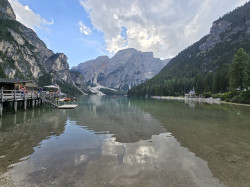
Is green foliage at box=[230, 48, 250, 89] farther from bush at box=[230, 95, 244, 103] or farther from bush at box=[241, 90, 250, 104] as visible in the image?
bush at box=[241, 90, 250, 104]

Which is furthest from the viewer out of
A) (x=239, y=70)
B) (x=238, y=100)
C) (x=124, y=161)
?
(x=239, y=70)

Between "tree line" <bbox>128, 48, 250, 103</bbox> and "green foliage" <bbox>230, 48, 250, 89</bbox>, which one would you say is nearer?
"green foliage" <bbox>230, 48, 250, 89</bbox>

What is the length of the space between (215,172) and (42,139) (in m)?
13.4

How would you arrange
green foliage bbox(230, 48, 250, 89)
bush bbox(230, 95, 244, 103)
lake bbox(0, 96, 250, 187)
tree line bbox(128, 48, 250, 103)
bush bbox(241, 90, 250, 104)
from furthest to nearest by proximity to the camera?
tree line bbox(128, 48, 250, 103) → green foliage bbox(230, 48, 250, 89) → bush bbox(230, 95, 244, 103) → bush bbox(241, 90, 250, 104) → lake bbox(0, 96, 250, 187)

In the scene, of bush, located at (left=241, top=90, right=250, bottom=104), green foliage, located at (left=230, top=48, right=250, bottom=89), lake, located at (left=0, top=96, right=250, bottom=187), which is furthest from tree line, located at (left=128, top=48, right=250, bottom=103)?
lake, located at (left=0, top=96, right=250, bottom=187)

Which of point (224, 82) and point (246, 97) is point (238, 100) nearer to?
point (246, 97)

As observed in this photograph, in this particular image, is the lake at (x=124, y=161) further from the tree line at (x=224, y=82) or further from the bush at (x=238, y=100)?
the tree line at (x=224, y=82)

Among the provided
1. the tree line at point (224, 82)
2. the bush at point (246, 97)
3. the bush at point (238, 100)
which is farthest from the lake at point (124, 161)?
the tree line at point (224, 82)

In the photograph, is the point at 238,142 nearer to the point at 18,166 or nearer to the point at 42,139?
the point at 18,166

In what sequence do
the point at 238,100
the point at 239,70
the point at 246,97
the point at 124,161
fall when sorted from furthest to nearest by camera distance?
the point at 239,70
the point at 238,100
the point at 246,97
the point at 124,161

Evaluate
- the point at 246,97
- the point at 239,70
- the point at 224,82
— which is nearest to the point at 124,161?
the point at 246,97

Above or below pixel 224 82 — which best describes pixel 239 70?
above

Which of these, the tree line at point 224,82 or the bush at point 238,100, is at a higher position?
the tree line at point 224,82

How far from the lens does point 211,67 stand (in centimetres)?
19312
